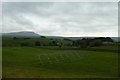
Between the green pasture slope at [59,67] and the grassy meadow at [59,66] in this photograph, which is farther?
the grassy meadow at [59,66]

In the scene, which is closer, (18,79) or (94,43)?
(18,79)

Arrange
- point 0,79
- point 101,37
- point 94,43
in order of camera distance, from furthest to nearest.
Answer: point 101,37 < point 94,43 < point 0,79

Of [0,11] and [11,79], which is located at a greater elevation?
[0,11]

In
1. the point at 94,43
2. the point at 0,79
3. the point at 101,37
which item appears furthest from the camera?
the point at 101,37

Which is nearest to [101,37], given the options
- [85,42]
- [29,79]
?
[85,42]

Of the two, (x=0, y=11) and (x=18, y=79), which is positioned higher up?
(x=0, y=11)

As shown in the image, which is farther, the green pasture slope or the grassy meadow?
the grassy meadow

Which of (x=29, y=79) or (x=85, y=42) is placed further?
(x=85, y=42)

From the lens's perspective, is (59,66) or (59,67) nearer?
(59,67)

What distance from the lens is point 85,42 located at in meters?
85.4

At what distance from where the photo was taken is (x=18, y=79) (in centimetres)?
1544

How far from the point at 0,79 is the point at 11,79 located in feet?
2.49

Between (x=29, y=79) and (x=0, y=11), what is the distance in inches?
210

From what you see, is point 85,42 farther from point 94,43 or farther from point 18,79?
point 18,79
